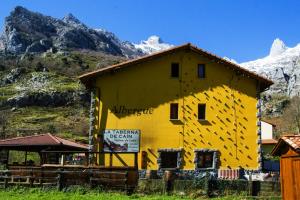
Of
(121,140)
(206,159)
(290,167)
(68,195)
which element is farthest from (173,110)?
(290,167)

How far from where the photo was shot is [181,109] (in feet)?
104

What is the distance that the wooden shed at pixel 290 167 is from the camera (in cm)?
1623

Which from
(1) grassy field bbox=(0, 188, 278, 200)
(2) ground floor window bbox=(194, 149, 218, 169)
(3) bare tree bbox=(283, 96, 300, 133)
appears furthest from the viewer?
(3) bare tree bbox=(283, 96, 300, 133)

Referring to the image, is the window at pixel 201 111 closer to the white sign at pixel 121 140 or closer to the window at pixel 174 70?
the window at pixel 174 70

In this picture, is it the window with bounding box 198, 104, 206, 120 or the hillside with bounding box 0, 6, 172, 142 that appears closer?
the window with bounding box 198, 104, 206, 120

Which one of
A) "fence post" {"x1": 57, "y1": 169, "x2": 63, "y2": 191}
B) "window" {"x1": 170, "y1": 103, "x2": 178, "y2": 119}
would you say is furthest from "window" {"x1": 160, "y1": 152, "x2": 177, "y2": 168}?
"fence post" {"x1": 57, "y1": 169, "x2": 63, "y2": 191}

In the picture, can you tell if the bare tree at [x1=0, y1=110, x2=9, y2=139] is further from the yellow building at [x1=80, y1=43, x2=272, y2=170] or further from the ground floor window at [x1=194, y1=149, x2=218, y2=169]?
the ground floor window at [x1=194, y1=149, x2=218, y2=169]

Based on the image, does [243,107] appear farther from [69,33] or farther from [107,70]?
[69,33]

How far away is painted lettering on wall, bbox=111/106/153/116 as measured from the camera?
31438 millimetres

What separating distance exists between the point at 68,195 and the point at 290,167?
9670 millimetres

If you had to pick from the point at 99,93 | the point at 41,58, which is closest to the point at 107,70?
the point at 99,93

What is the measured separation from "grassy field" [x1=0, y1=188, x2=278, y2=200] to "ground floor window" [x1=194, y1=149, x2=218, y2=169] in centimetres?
1046

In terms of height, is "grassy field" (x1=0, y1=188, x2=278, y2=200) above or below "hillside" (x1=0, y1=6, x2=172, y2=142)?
below

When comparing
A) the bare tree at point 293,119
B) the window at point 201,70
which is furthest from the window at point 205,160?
the bare tree at point 293,119
